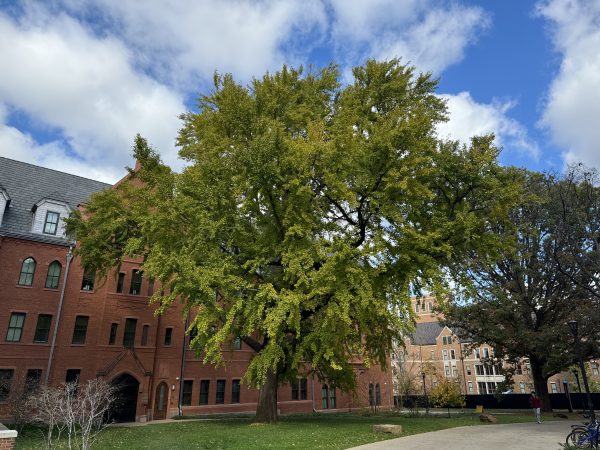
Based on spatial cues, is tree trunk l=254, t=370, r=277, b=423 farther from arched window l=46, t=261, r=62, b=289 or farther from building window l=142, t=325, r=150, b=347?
arched window l=46, t=261, r=62, b=289

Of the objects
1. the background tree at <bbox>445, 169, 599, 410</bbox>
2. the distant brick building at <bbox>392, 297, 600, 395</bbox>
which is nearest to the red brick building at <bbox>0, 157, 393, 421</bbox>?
the background tree at <bbox>445, 169, 599, 410</bbox>

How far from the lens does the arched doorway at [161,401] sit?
28688 mm

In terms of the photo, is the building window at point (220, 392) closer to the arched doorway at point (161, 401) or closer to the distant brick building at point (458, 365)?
the arched doorway at point (161, 401)

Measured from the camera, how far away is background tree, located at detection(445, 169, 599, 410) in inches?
1089

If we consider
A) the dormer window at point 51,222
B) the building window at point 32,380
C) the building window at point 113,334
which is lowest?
the building window at point 32,380

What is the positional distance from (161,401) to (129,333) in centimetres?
523

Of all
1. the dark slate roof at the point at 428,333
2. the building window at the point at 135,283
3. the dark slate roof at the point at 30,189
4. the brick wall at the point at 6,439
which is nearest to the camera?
the brick wall at the point at 6,439

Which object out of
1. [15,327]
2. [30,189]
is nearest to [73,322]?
[15,327]

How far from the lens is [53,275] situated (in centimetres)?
2755

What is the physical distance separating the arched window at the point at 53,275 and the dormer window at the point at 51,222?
226cm

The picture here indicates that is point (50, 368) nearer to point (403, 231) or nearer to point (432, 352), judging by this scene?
point (403, 231)

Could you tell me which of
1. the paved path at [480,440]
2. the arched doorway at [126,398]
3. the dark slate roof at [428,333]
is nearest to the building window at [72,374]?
the arched doorway at [126,398]

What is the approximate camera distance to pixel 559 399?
4384 centimetres

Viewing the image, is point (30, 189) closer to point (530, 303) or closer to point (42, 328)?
point (42, 328)
